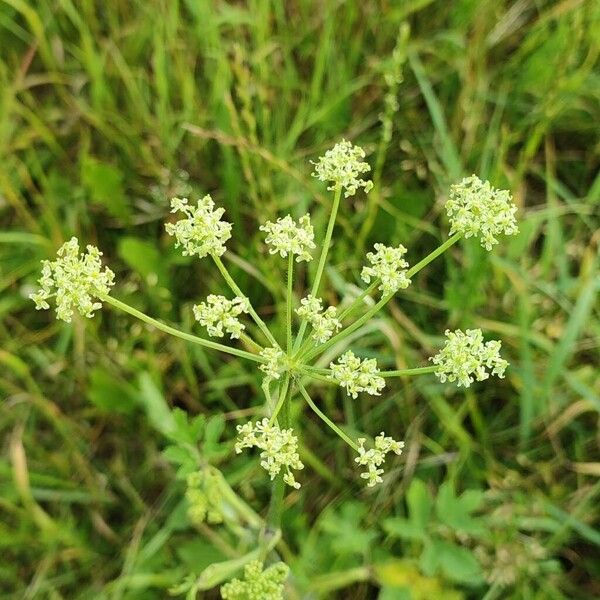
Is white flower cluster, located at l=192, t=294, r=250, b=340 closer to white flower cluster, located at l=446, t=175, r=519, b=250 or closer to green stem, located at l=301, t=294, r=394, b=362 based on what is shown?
green stem, located at l=301, t=294, r=394, b=362

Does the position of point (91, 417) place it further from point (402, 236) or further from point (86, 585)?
point (402, 236)

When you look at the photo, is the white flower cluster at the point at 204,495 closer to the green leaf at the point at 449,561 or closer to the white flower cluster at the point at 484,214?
the green leaf at the point at 449,561

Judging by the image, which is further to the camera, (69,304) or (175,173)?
(175,173)

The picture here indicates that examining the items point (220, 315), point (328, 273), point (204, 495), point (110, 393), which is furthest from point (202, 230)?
point (110, 393)

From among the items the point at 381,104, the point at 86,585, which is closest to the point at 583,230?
the point at 381,104

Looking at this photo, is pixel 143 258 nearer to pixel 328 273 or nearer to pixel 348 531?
pixel 328 273

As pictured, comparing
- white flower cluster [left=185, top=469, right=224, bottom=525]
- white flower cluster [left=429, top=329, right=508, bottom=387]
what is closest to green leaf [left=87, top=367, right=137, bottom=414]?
white flower cluster [left=185, top=469, right=224, bottom=525]

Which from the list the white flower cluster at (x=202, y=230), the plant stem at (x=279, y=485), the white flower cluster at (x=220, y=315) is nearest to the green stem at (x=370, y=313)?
the plant stem at (x=279, y=485)
